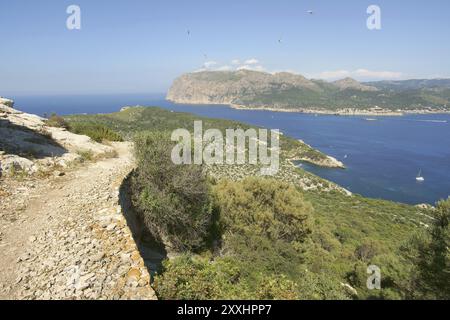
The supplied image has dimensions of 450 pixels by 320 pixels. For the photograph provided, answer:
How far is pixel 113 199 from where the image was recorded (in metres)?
8.95

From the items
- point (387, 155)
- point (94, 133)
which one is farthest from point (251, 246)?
point (387, 155)

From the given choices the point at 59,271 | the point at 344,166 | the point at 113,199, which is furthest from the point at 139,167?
the point at 344,166

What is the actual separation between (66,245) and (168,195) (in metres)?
4.86

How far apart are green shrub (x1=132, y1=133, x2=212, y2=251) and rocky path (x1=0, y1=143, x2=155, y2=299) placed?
148 centimetres

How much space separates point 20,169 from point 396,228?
37792mm

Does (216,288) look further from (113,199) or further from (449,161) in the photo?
(449,161)

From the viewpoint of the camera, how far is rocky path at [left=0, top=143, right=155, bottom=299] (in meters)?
5.61

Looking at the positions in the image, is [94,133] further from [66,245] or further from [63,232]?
[66,245]

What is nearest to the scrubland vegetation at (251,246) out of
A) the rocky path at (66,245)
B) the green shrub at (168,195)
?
the green shrub at (168,195)

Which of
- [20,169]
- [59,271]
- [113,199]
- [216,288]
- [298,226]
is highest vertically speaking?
[20,169]

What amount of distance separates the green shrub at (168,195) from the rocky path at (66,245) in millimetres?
1485

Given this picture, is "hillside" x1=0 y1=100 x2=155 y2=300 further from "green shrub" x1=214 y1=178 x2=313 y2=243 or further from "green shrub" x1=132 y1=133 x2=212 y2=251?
"green shrub" x1=214 y1=178 x2=313 y2=243

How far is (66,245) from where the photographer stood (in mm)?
6781

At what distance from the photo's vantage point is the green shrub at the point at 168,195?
11.1 meters
